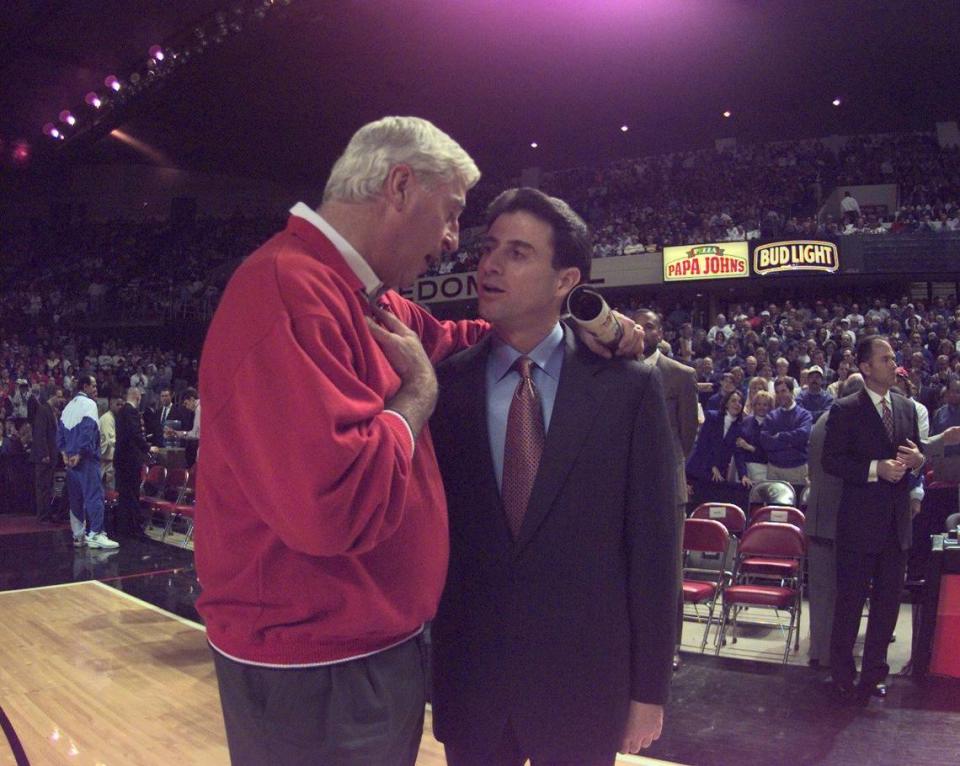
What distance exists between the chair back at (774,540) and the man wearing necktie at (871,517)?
0.73 metres

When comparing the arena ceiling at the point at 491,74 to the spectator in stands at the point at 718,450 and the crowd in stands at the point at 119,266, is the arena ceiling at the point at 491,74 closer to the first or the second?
the crowd in stands at the point at 119,266

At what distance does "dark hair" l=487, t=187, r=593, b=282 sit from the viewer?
66.7 inches

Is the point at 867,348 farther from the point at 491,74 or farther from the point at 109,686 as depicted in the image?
the point at 491,74

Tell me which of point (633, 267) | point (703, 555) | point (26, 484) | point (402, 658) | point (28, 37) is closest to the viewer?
point (402, 658)

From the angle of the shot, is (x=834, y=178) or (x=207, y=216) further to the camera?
(x=207, y=216)

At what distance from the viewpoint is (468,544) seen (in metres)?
1.58

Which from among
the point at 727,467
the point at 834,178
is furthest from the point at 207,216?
the point at 727,467

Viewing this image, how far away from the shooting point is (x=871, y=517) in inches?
168

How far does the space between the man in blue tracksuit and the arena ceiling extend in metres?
7.12

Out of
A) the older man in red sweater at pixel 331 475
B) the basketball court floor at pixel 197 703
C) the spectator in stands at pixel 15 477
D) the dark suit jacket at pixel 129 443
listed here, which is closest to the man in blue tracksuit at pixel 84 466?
the dark suit jacket at pixel 129 443

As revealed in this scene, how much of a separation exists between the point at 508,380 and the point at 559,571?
385 mm

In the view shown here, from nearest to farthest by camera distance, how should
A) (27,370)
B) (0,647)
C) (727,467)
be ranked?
(0,647), (727,467), (27,370)

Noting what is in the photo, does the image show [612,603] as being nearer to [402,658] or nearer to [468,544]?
[468,544]

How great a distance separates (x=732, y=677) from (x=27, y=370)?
665 inches
